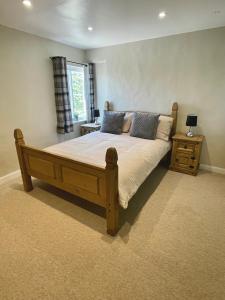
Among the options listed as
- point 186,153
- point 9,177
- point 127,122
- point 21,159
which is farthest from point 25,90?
point 186,153

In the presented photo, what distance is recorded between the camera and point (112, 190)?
169 cm

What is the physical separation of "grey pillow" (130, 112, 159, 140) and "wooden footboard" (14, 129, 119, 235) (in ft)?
5.28

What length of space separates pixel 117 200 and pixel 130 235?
444mm

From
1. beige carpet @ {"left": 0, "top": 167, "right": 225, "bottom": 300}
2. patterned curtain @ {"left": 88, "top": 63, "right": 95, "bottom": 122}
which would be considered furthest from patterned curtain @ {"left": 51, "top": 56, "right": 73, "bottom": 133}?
beige carpet @ {"left": 0, "top": 167, "right": 225, "bottom": 300}

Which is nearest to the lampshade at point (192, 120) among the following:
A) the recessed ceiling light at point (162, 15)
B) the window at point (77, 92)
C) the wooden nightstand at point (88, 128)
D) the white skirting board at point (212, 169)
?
the white skirting board at point (212, 169)

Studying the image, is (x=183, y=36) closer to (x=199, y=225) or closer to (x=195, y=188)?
(x=195, y=188)

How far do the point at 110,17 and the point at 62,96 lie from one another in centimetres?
171

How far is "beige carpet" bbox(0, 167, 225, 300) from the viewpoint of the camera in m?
1.38

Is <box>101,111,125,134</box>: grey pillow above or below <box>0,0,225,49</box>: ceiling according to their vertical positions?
below

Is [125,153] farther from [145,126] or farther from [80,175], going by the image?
[145,126]

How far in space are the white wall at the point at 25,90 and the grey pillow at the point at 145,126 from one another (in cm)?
171

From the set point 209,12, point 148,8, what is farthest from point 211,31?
point 148,8

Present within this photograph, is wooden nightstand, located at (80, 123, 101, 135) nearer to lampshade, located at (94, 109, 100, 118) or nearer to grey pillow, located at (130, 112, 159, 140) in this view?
lampshade, located at (94, 109, 100, 118)

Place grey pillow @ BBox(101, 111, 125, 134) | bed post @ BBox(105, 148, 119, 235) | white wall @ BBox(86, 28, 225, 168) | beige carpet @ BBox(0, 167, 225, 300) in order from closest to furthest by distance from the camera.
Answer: beige carpet @ BBox(0, 167, 225, 300)
bed post @ BBox(105, 148, 119, 235)
white wall @ BBox(86, 28, 225, 168)
grey pillow @ BBox(101, 111, 125, 134)
